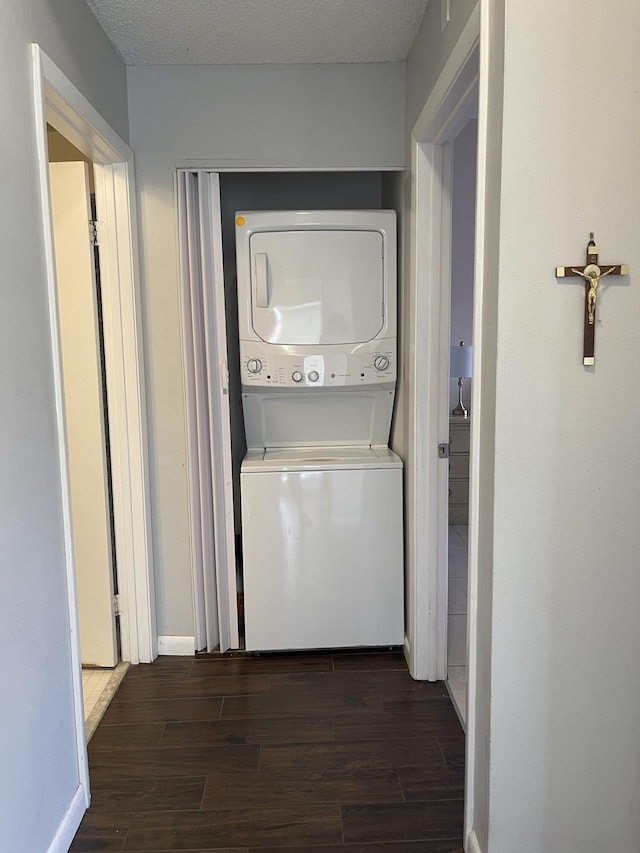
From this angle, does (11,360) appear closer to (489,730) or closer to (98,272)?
(98,272)

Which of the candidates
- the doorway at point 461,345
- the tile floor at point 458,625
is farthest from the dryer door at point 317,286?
the doorway at point 461,345

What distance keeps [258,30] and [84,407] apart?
1.56 metres

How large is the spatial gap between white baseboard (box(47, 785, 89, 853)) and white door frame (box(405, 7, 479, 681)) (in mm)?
1310

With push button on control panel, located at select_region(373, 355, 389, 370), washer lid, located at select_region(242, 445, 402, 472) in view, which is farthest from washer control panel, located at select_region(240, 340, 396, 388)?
washer lid, located at select_region(242, 445, 402, 472)

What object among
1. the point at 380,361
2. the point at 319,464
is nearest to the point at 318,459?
the point at 319,464

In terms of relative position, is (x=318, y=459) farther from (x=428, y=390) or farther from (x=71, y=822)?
(x=71, y=822)

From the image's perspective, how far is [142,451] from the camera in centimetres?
268

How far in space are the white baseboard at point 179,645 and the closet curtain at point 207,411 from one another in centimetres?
3

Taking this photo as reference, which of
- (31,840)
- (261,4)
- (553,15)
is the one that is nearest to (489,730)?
(31,840)

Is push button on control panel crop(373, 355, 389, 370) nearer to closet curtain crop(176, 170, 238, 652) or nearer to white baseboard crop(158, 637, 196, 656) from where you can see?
closet curtain crop(176, 170, 238, 652)

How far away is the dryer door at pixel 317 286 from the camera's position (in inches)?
106

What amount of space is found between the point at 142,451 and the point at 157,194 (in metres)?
1.06

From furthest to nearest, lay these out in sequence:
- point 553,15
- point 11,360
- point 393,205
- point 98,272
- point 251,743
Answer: point 393,205
point 98,272
point 251,743
point 11,360
point 553,15

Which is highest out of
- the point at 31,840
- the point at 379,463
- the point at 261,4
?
the point at 261,4
